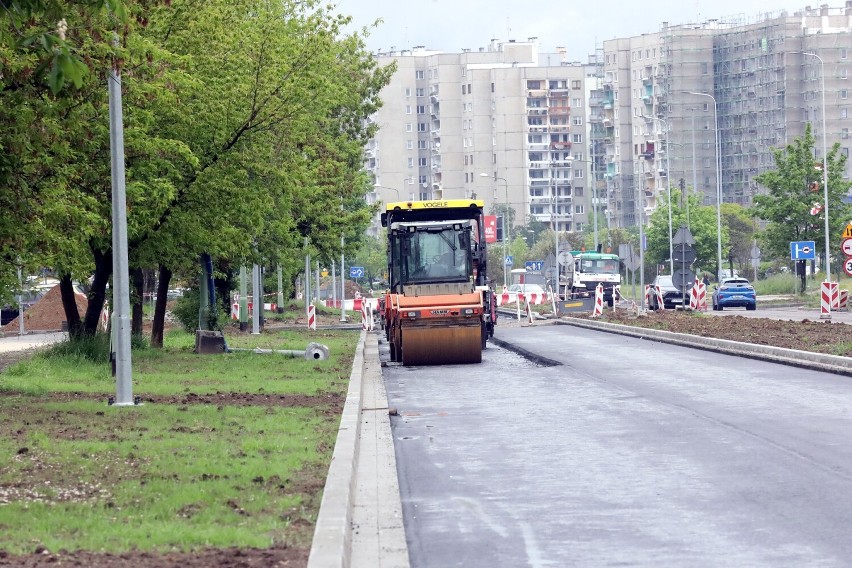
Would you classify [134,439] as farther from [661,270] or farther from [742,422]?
[661,270]

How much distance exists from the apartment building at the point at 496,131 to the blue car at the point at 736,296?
4588 inches

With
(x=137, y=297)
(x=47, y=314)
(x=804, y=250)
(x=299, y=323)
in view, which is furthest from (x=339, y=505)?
(x=47, y=314)

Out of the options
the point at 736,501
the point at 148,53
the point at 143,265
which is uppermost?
the point at 148,53

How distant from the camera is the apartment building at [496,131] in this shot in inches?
7313

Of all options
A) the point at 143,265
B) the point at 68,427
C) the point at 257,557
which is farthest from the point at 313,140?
the point at 257,557

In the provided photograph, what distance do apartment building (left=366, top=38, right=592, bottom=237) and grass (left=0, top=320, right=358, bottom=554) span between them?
164 m

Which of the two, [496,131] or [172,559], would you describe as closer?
[172,559]

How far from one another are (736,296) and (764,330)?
2940 centimetres

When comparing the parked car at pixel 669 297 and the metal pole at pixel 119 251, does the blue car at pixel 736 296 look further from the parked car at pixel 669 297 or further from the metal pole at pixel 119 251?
the metal pole at pixel 119 251

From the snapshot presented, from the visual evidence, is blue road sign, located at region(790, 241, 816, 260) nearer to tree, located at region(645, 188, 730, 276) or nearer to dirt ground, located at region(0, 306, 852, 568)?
dirt ground, located at region(0, 306, 852, 568)

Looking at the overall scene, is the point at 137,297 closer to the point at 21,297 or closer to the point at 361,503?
the point at 21,297

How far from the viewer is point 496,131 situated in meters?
186

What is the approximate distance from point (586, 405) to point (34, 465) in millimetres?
8706

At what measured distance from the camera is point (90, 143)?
19953 mm
